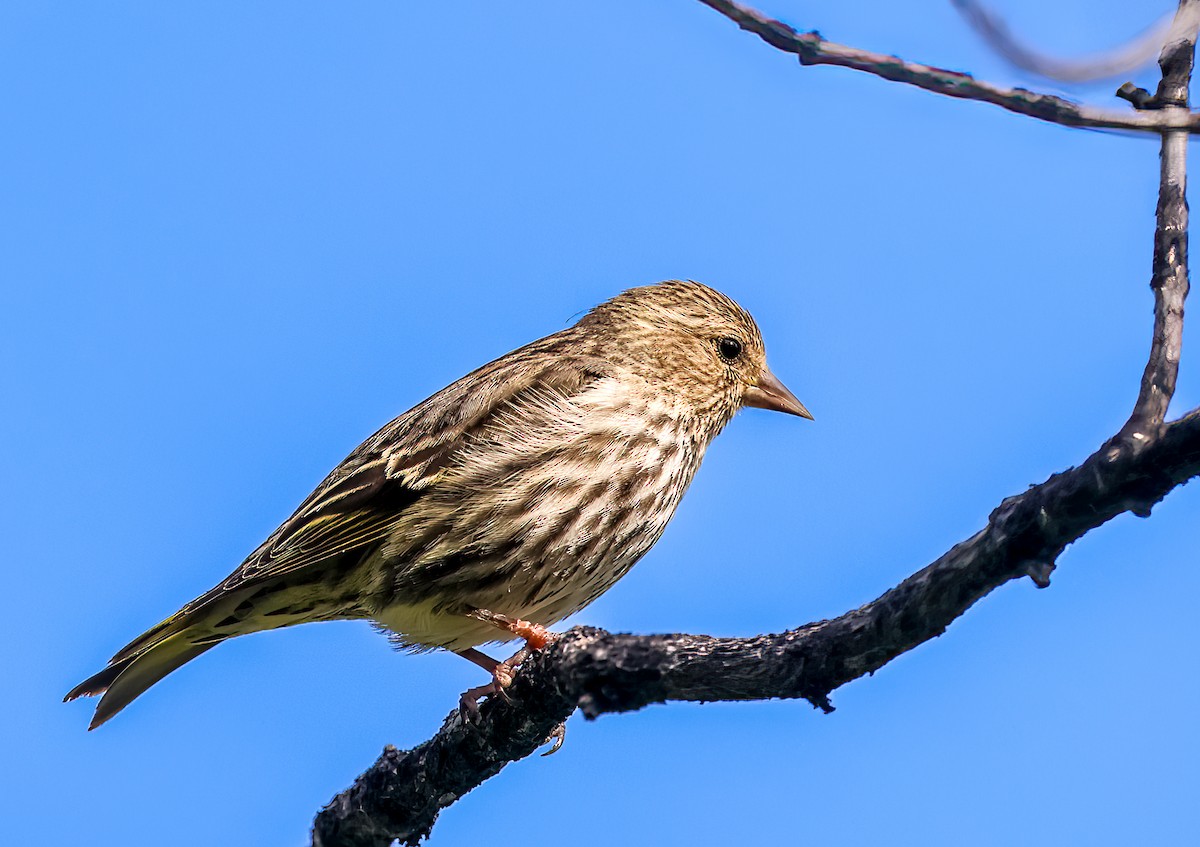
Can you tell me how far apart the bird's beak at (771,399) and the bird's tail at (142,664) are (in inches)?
102

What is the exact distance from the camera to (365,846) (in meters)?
5.06

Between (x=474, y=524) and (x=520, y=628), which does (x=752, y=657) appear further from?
(x=474, y=524)

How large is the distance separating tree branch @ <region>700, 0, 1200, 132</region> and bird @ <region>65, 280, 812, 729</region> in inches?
115

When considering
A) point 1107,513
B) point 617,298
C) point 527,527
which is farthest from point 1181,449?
point 617,298

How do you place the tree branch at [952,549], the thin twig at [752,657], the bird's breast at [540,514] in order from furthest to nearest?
the bird's breast at [540,514], the thin twig at [752,657], the tree branch at [952,549]

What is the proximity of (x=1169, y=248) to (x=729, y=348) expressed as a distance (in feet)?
12.1

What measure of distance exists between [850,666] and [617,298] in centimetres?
382

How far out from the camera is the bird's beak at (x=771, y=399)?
21.0 ft

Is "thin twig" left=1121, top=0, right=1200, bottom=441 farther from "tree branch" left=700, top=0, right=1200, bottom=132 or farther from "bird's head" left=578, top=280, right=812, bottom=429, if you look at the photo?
"bird's head" left=578, top=280, right=812, bottom=429

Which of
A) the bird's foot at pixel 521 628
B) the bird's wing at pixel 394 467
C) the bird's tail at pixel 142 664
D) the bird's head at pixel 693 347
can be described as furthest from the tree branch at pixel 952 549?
the bird's head at pixel 693 347

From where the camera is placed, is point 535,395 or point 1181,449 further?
point 535,395

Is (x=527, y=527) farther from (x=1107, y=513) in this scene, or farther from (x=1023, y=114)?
(x=1023, y=114)

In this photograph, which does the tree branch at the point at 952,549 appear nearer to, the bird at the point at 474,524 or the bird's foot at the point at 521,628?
the bird's foot at the point at 521,628

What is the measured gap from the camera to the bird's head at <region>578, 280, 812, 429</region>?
611 centimetres
